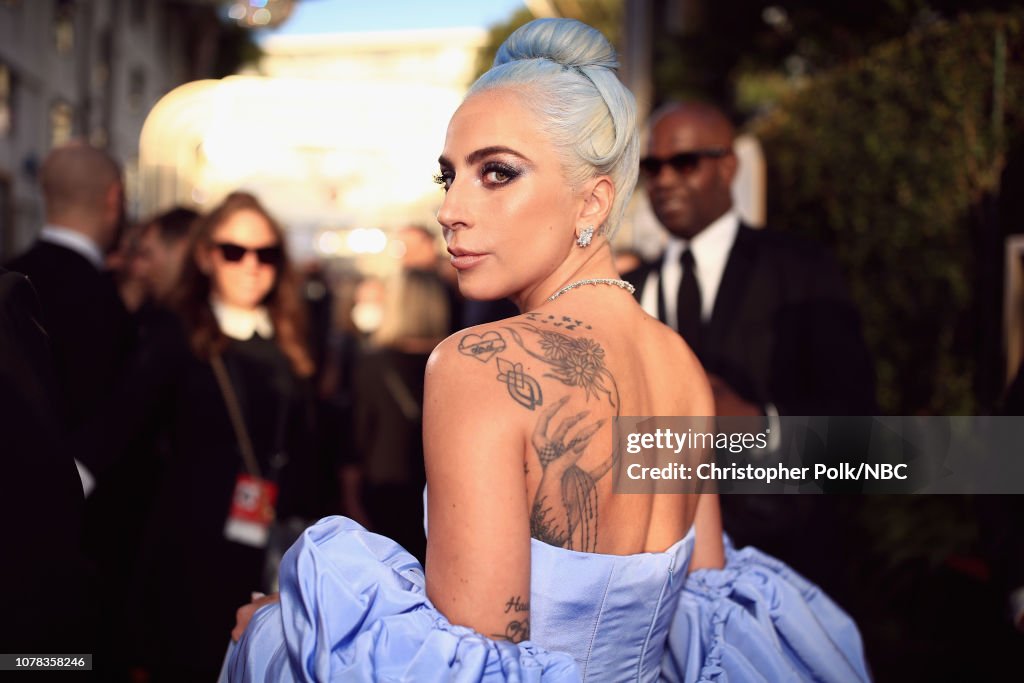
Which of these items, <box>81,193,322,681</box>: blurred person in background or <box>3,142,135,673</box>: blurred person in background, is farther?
<box>3,142,135,673</box>: blurred person in background

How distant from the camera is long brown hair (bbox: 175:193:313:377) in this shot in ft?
13.0

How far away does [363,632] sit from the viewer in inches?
61.6

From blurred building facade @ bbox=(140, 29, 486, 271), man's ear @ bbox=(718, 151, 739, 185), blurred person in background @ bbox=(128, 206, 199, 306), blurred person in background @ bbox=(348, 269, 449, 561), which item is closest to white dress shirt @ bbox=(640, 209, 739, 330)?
man's ear @ bbox=(718, 151, 739, 185)

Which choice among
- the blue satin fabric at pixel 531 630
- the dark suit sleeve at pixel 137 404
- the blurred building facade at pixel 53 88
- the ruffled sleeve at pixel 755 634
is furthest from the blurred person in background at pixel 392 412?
the blurred building facade at pixel 53 88

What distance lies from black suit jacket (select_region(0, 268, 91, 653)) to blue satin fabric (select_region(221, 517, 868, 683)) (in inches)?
13.6

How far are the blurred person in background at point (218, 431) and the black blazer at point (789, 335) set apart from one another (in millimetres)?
1845

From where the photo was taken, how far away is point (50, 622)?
1.66 metres

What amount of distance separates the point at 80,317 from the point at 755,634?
3160mm

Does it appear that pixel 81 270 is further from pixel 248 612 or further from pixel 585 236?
pixel 585 236

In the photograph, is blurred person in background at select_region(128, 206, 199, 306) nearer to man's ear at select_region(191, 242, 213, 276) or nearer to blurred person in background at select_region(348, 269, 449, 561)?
man's ear at select_region(191, 242, 213, 276)

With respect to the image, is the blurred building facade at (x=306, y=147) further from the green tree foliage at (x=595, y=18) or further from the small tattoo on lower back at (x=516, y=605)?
the green tree foliage at (x=595, y=18)

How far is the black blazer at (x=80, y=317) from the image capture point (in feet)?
12.7

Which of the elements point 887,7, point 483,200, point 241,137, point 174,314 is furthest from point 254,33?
point 483,200

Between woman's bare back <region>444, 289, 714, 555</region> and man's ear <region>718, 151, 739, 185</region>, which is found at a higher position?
man's ear <region>718, 151, 739, 185</region>
